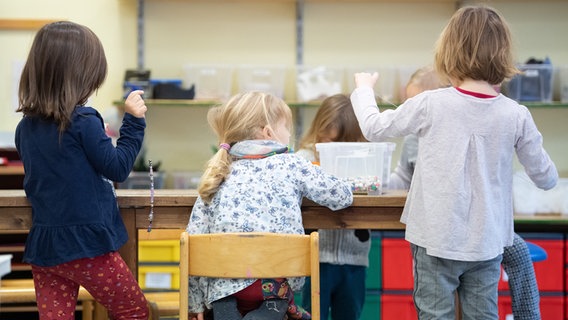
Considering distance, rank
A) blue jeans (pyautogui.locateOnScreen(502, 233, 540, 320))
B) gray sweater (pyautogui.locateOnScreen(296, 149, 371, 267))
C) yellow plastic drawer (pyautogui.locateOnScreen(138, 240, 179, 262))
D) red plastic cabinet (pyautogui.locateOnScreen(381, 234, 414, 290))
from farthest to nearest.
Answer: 1. yellow plastic drawer (pyautogui.locateOnScreen(138, 240, 179, 262))
2. red plastic cabinet (pyautogui.locateOnScreen(381, 234, 414, 290))
3. gray sweater (pyautogui.locateOnScreen(296, 149, 371, 267))
4. blue jeans (pyautogui.locateOnScreen(502, 233, 540, 320))

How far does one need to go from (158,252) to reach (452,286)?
7.14 feet

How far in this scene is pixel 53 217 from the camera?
6.33 ft

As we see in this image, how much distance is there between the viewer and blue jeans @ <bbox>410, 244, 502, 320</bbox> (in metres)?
1.93

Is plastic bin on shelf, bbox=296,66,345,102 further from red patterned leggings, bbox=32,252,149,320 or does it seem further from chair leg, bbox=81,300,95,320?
red patterned leggings, bbox=32,252,149,320

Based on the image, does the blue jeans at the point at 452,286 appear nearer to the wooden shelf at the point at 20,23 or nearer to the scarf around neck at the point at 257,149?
the scarf around neck at the point at 257,149

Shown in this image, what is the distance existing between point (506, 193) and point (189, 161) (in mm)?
2538

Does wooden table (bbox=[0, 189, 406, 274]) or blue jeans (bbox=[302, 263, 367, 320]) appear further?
blue jeans (bbox=[302, 263, 367, 320])

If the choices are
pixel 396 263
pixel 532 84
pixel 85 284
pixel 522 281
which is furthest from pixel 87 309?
pixel 532 84

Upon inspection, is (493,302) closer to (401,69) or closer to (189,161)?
(401,69)

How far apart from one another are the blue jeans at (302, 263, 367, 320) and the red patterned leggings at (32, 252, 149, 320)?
2.50 feet

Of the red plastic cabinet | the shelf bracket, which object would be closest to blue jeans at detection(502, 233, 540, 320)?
the red plastic cabinet

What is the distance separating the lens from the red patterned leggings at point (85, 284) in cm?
195

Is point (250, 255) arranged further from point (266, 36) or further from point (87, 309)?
point (266, 36)

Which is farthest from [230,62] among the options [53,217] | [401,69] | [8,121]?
[53,217]
